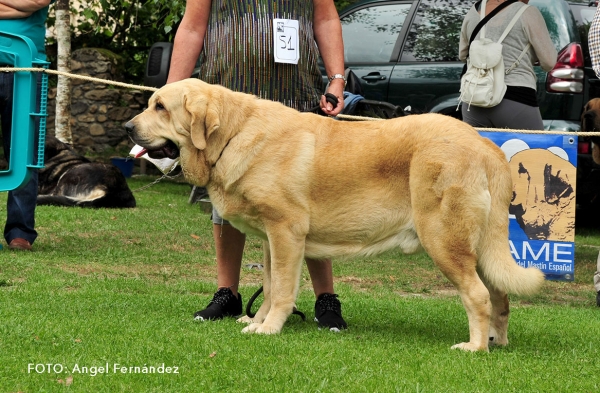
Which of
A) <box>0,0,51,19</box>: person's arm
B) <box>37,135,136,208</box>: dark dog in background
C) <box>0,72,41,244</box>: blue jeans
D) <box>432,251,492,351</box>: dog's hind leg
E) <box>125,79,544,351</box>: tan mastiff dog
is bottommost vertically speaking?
<box>37,135,136,208</box>: dark dog in background

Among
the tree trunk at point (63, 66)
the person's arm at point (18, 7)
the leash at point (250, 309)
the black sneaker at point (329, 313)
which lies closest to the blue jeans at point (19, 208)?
the person's arm at point (18, 7)

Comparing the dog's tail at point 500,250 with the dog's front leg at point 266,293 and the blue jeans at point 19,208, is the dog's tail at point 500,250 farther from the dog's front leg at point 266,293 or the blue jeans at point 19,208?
the blue jeans at point 19,208

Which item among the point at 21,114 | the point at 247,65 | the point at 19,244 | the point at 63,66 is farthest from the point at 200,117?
the point at 63,66

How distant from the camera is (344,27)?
917cm

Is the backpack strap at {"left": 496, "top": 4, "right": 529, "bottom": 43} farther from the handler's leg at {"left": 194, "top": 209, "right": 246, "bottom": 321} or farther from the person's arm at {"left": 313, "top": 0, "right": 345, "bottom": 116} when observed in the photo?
the handler's leg at {"left": 194, "top": 209, "right": 246, "bottom": 321}

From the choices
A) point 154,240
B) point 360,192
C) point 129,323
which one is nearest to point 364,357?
point 360,192

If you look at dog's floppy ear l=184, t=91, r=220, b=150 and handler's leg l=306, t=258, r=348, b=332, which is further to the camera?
handler's leg l=306, t=258, r=348, b=332

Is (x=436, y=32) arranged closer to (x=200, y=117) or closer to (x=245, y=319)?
(x=245, y=319)

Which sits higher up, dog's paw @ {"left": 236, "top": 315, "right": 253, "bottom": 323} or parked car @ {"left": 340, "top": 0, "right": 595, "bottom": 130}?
parked car @ {"left": 340, "top": 0, "right": 595, "bottom": 130}

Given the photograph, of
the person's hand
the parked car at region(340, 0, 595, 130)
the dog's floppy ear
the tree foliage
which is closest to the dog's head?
the dog's floppy ear

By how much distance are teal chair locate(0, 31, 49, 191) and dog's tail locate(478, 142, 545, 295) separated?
144 inches

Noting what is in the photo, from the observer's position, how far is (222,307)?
508 centimetres

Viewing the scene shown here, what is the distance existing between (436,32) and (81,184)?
4940mm

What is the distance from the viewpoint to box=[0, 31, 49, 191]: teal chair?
624 cm
